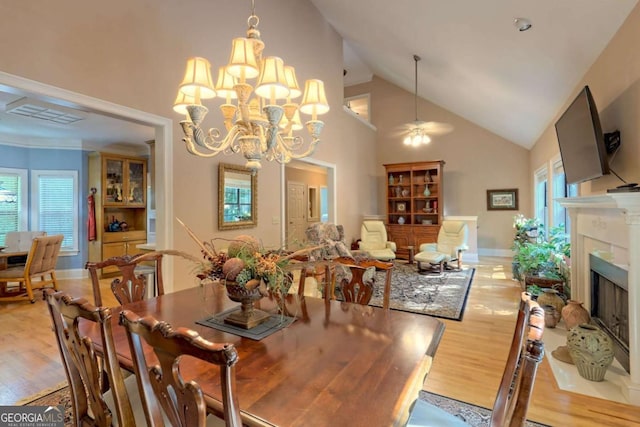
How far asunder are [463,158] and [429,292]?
4765 mm

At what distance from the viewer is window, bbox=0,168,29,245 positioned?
567 centimetres

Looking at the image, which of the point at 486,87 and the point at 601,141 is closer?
the point at 601,141

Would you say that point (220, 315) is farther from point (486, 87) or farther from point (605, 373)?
point (486, 87)

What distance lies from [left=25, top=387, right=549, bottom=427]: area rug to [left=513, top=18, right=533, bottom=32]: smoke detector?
A: 3.13m

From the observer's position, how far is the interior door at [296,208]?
8.66 metres

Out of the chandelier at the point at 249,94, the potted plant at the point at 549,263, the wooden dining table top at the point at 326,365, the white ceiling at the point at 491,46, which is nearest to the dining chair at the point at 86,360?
the wooden dining table top at the point at 326,365

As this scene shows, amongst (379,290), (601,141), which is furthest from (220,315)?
(379,290)

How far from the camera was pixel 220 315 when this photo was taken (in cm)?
167

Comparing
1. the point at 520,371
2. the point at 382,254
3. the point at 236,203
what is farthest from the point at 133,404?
the point at 382,254

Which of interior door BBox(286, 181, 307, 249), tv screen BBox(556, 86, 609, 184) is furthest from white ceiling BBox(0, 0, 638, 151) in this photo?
interior door BBox(286, 181, 307, 249)

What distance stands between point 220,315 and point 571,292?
3557 millimetres

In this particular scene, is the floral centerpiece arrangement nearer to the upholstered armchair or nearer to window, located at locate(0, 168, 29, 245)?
the upholstered armchair

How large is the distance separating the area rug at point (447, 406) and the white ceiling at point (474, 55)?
2101 mm

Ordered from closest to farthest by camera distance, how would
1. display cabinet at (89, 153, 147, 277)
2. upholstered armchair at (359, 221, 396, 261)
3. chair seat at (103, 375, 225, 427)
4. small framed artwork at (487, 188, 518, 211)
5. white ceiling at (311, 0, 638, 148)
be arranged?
1. chair seat at (103, 375, 225, 427)
2. white ceiling at (311, 0, 638, 148)
3. display cabinet at (89, 153, 147, 277)
4. upholstered armchair at (359, 221, 396, 261)
5. small framed artwork at (487, 188, 518, 211)
